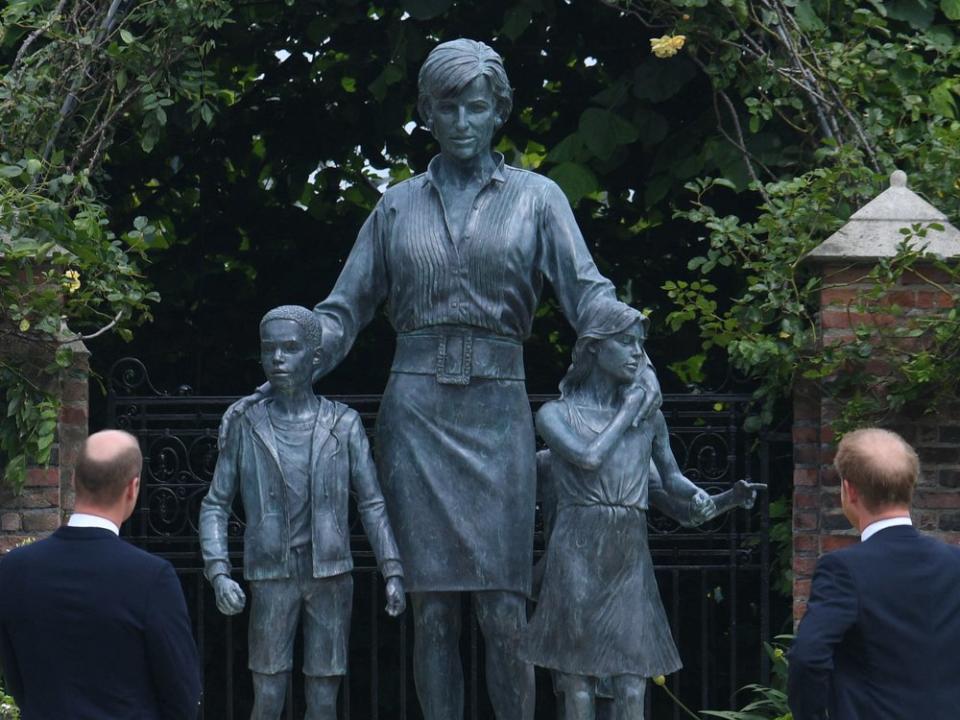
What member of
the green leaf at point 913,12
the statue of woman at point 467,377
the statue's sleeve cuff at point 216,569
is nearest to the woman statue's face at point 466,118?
the statue of woman at point 467,377

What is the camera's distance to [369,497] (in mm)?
5906

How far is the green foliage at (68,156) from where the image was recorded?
7270mm

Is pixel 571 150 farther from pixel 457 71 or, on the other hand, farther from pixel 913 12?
pixel 457 71

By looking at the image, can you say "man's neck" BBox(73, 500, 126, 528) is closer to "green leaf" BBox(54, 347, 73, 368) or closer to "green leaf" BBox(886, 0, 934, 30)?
"green leaf" BBox(54, 347, 73, 368)

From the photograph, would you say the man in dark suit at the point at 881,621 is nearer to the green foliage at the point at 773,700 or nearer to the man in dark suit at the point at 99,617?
the man in dark suit at the point at 99,617

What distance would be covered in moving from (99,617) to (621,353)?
1945 millimetres

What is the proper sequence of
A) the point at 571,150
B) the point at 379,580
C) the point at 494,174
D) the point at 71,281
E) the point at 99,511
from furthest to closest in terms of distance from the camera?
the point at 379,580
the point at 571,150
the point at 71,281
the point at 494,174
the point at 99,511

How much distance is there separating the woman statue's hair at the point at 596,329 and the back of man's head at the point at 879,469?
1.32 metres

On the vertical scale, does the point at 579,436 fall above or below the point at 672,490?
above

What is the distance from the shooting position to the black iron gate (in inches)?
299

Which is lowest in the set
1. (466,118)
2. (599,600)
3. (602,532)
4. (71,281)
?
(599,600)

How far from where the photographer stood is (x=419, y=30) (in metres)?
8.70

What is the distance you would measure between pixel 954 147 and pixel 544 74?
219cm

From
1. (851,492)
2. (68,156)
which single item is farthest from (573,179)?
(851,492)
